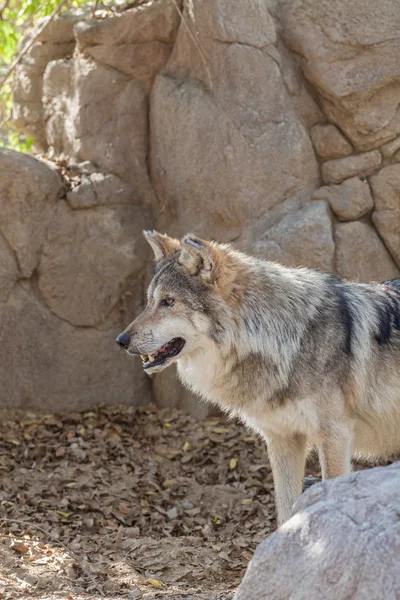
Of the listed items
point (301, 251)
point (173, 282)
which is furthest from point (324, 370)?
point (301, 251)

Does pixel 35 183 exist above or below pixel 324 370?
above

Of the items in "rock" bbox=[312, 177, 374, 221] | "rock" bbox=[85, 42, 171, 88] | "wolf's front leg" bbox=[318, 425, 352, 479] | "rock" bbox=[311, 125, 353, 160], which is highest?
"rock" bbox=[85, 42, 171, 88]

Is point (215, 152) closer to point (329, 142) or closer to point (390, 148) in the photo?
point (329, 142)

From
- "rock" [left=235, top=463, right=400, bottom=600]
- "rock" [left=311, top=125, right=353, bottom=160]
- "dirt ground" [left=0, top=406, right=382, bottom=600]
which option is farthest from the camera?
"rock" [left=311, top=125, right=353, bottom=160]

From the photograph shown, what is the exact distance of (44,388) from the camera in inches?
310

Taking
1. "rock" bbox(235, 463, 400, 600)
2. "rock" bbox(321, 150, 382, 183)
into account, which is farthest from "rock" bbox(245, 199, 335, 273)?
"rock" bbox(235, 463, 400, 600)

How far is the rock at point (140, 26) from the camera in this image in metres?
7.94

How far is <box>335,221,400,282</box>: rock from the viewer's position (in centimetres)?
751

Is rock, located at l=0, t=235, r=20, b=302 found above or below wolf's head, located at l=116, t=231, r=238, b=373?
below

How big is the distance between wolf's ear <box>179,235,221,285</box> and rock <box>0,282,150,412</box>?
10.4 feet

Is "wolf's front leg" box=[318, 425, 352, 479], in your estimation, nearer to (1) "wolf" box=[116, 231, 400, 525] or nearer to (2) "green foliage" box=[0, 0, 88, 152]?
(1) "wolf" box=[116, 231, 400, 525]

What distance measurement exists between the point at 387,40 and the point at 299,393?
3.82m

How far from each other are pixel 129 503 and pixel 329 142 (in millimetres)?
3730

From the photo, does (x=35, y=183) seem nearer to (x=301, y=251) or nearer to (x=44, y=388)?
(x=44, y=388)
